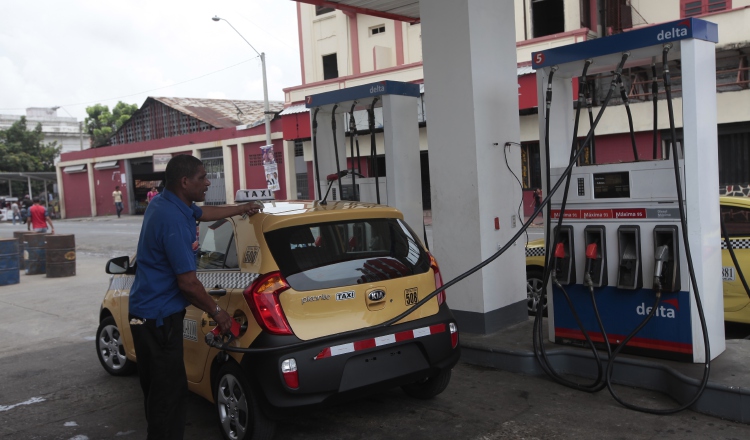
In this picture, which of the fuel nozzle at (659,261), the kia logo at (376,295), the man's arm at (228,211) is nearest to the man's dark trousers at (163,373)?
the man's arm at (228,211)

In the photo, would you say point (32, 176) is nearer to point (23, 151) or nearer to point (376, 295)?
point (23, 151)

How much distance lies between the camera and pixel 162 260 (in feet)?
12.9

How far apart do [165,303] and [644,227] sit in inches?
152

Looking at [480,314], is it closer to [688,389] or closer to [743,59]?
[688,389]

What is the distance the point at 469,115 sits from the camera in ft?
22.0

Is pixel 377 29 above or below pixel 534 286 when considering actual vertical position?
above

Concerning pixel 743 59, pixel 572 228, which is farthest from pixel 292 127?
pixel 572 228

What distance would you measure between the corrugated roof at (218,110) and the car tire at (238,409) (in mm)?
35508

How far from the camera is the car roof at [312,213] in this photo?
4586 millimetres

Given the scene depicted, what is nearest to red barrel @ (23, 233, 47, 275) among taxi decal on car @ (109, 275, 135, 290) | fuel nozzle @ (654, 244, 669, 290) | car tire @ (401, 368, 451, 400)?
taxi decal on car @ (109, 275, 135, 290)

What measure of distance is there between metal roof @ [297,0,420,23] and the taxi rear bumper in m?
7.81

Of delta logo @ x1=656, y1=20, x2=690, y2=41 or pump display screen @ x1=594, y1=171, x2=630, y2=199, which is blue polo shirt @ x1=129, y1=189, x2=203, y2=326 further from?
delta logo @ x1=656, y1=20, x2=690, y2=41

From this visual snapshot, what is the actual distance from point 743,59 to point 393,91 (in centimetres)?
1853

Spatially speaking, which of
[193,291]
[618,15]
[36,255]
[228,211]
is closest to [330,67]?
[618,15]
